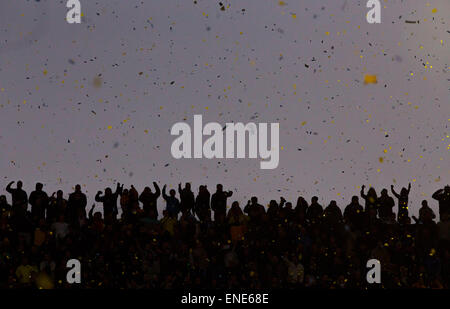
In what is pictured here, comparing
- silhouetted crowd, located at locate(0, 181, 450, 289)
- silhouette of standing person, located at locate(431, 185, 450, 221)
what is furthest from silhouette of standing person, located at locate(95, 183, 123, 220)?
silhouette of standing person, located at locate(431, 185, 450, 221)

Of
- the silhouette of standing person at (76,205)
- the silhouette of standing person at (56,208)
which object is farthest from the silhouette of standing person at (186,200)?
the silhouette of standing person at (56,208)

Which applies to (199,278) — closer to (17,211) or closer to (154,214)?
(154,214)

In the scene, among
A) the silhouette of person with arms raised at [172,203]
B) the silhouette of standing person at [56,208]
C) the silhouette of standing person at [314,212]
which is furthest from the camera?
the silhouette of person with arms raised at [172,203]

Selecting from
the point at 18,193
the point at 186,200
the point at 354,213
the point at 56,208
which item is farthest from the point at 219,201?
the point at 18,193

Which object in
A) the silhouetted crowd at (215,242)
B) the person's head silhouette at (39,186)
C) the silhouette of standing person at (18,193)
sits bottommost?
the silhouetted crowd at (215,242)

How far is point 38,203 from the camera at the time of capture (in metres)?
18.5

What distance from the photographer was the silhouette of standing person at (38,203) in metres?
18.6

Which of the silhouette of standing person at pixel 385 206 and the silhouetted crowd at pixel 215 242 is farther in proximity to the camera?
the silhouette of standing person at pixel 385 206

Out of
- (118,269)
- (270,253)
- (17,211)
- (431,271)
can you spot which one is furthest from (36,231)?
(431,271)

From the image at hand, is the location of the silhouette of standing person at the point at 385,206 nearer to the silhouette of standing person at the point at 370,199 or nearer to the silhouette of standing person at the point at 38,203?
the silhouette of standing person at the point at 370,199

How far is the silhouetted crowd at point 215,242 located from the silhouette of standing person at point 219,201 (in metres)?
0.03

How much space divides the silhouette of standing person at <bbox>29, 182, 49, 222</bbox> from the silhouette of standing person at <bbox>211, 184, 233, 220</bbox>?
13.5ft

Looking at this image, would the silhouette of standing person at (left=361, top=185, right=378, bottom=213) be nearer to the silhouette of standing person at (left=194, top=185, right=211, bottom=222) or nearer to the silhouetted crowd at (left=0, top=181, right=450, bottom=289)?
the silhouetted crowd at (left=0, top=181, right=450, bottom=289)
